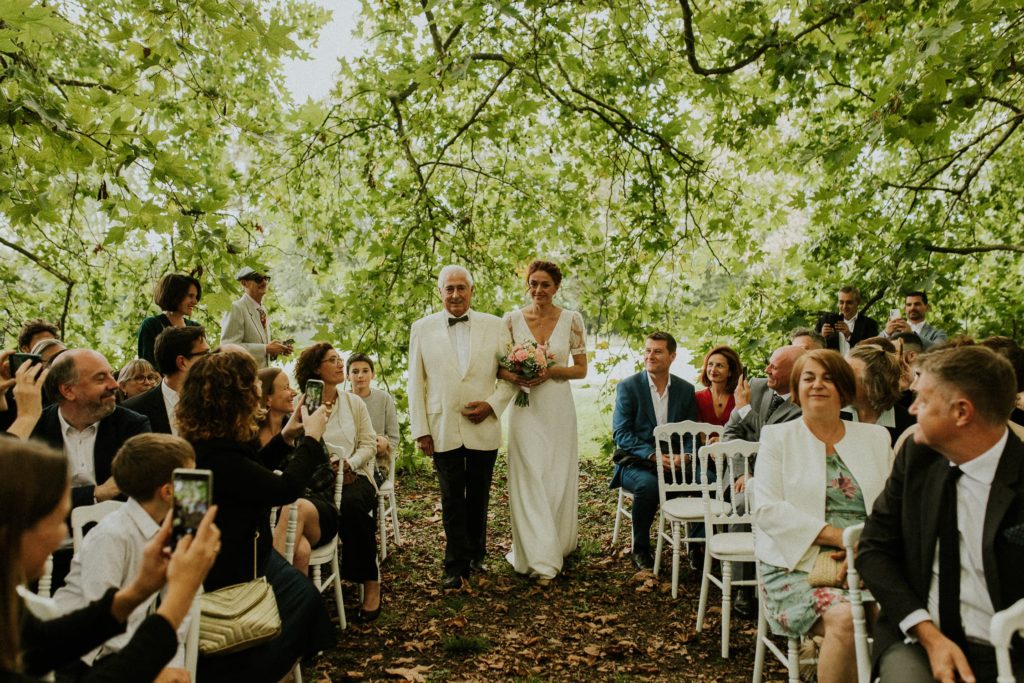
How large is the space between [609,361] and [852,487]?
18.2ft

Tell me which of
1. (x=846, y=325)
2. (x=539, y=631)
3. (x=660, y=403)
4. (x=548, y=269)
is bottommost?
(x=539, y=631)

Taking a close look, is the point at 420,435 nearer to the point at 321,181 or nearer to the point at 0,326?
the point at 321,181

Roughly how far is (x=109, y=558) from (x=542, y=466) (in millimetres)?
3522

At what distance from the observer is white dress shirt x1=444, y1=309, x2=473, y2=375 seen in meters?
5.34

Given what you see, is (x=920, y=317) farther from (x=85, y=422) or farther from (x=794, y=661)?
(x=85, y=422)

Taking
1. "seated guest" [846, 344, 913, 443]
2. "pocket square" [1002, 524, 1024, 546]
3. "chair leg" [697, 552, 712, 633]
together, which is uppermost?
"seated guest" [846, 344, 913, 443]

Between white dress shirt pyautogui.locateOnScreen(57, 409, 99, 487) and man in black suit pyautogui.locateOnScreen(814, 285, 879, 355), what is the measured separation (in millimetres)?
6298

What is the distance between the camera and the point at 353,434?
Result: 5.03m

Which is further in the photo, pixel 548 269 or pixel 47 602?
pixel 548 269

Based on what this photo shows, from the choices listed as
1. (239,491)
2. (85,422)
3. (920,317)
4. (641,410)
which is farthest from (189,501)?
(920,317)

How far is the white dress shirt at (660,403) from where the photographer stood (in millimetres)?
5824

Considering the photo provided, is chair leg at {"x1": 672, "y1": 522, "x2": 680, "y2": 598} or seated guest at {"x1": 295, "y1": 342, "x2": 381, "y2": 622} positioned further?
chair leg at {"x1": 672, "y1": 522, "x2": 680, "y2": 598}

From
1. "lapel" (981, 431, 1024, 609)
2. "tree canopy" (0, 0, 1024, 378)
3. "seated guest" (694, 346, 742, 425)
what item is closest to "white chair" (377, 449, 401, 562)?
"tree canopy" (0, 0, 1024, 378)

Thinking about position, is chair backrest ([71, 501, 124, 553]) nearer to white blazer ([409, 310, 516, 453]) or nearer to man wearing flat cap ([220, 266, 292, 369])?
white blazer ([409, 310, 516, 453])
